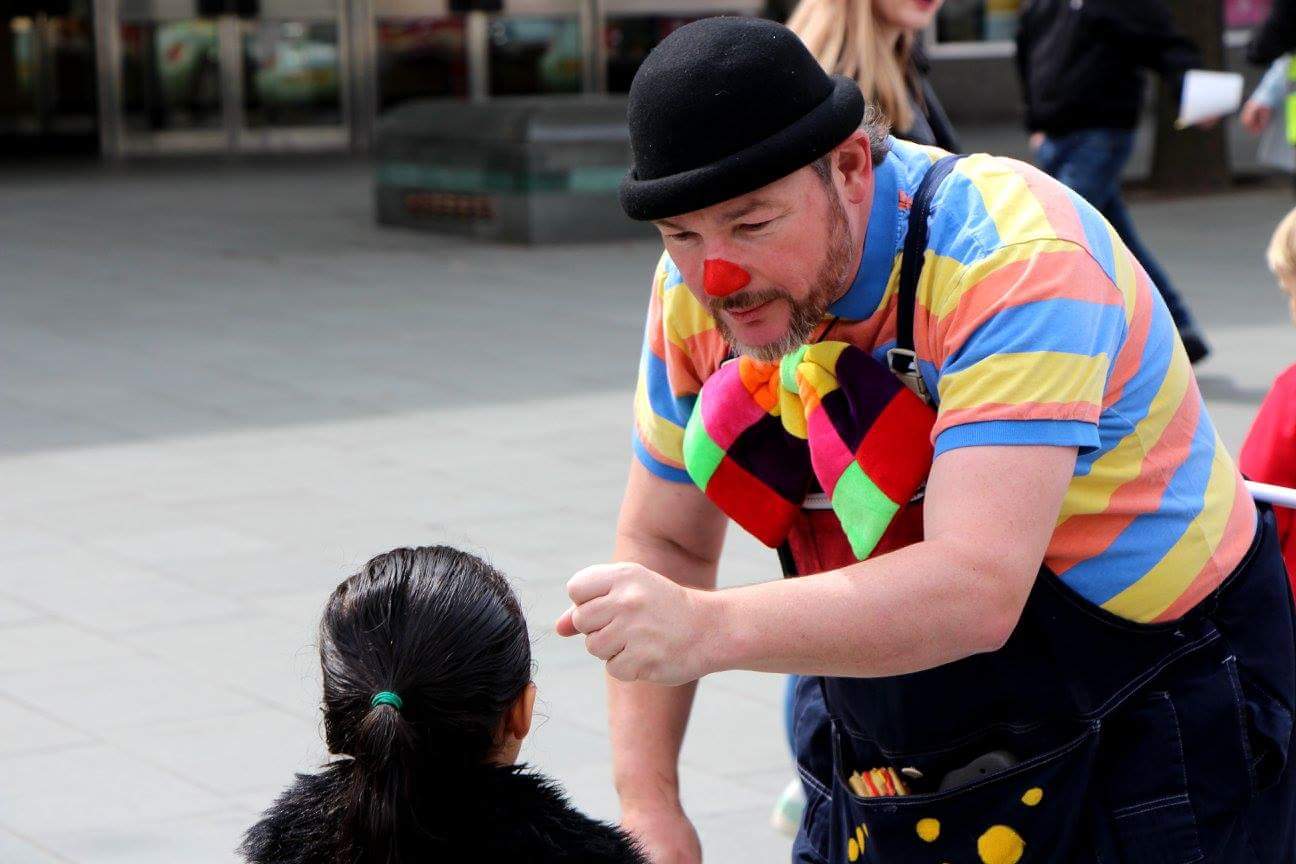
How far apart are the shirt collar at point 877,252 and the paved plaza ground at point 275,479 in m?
0.55

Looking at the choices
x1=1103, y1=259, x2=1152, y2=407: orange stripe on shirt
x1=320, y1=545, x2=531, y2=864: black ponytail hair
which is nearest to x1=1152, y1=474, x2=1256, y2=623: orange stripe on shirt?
x1=1103, y1=259, x2=1152, y2=407: orange stripe on shirt

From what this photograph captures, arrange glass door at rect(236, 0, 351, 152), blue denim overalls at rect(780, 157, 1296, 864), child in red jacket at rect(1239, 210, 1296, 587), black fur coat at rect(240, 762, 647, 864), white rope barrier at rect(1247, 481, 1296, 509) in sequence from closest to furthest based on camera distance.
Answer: black fur coat at rect(240, 762, 647, 864) < blue denim overalls at rect(780, 157, 1296, 864) < white rope barrier at rect(1247, 481, 1296, 509) < child in red jacket at rect(1239, 210, 1296, 587) < glass door at rect(236, 0, 351, 152)

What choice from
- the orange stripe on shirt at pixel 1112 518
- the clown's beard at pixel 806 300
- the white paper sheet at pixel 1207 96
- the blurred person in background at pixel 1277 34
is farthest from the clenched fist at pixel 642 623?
the blurred person in background at pixel 1277 34

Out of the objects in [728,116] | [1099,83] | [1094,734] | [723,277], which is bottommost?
[1099,83]

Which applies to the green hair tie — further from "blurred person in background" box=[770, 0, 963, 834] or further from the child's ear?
"blurred person in background" box=[770, 0, 963, 834]

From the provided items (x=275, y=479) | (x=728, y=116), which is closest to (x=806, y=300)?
(x=728, y=116)

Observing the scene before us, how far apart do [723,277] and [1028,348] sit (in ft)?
1.02

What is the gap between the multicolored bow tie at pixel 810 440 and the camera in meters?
2.08

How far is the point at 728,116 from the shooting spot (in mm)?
1962

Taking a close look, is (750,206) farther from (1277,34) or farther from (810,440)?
(1277,34)

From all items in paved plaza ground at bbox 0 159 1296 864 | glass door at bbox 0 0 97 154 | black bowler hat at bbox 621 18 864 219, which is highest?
black bowler hat at bbox 621 18 864 219

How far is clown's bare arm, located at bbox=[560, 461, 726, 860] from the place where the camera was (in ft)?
8.22

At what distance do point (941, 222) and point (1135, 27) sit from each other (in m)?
7.24

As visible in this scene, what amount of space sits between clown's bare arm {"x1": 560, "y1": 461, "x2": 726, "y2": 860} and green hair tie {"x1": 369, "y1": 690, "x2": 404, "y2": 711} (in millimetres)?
587
